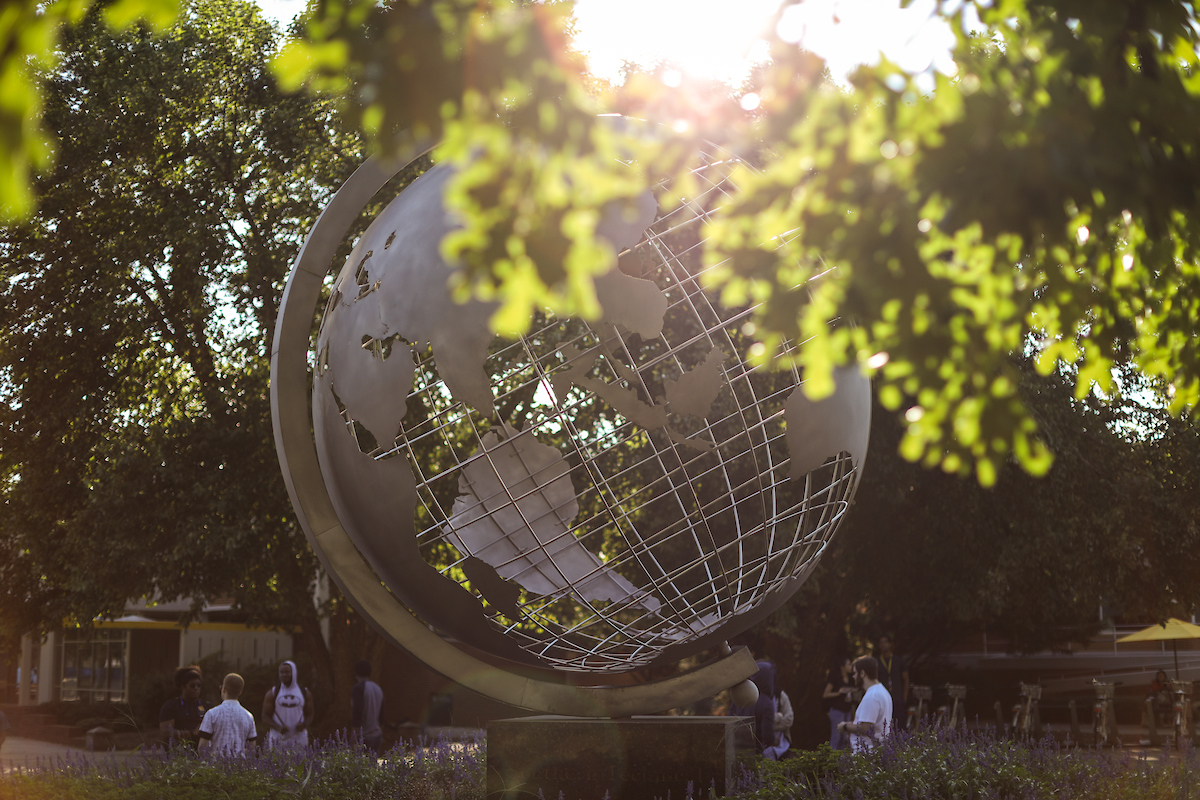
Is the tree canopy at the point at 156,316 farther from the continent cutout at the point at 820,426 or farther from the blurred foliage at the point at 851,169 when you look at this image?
the blurred foliage at the point at 851,169

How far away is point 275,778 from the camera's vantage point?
6.83 m

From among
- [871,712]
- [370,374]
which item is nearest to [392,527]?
[370,374]

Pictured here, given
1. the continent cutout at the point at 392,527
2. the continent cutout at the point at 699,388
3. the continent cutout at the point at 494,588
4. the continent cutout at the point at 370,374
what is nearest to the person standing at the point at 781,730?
the continent cutout at the point at 392,527

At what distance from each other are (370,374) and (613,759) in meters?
2.63

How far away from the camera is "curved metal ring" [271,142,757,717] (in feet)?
18.5

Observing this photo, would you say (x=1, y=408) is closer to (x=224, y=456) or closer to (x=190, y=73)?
(x=224, y=456)

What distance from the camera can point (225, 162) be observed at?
14.3 meters

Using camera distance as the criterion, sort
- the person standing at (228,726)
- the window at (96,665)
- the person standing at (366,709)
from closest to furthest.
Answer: the person standing at (228,726)
the person standing at (366,709)
the window at (96,665)

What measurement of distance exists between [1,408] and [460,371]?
39.7ft

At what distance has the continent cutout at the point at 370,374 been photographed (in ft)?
17.6

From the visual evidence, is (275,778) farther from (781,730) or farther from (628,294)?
(781,730)

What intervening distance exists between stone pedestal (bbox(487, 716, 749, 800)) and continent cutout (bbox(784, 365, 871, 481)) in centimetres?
163

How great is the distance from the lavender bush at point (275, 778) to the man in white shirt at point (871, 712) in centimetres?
291

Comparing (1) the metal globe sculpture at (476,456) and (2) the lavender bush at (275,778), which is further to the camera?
(2) the lavender bush at (275,778)
